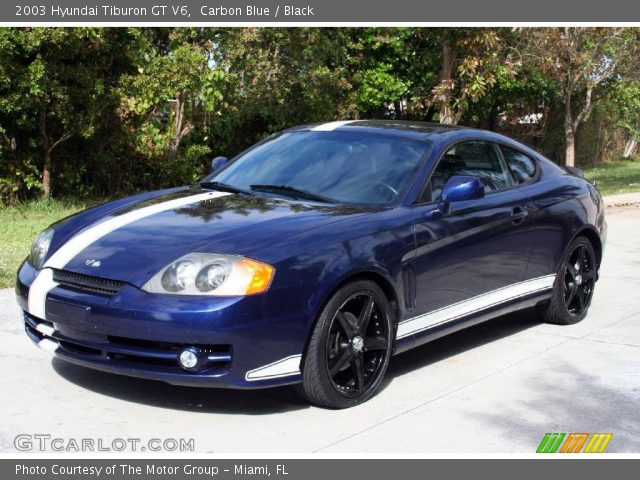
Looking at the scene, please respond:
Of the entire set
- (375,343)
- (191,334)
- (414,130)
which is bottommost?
(375,343)

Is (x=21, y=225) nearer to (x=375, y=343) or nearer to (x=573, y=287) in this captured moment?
(x=573, y=287)

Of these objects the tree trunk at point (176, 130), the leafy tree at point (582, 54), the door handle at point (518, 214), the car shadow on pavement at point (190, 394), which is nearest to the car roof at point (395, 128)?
the door handle at point (518, 214)

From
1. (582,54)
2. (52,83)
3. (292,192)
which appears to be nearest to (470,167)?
(292,192)

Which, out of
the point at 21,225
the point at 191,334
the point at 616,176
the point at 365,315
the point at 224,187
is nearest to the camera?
the point at 191,334

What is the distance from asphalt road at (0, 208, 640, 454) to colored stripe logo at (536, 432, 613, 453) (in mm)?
54

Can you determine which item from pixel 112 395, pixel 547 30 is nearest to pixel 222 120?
pixel 547 30

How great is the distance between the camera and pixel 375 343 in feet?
17.9

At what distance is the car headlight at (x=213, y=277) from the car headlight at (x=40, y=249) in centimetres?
94

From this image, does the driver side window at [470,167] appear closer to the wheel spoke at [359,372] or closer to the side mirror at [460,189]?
the side mirror at [460,189]

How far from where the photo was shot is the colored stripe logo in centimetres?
483

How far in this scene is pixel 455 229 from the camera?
5992mm

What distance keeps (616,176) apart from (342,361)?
68.9ft

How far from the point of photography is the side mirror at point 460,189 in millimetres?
5895
